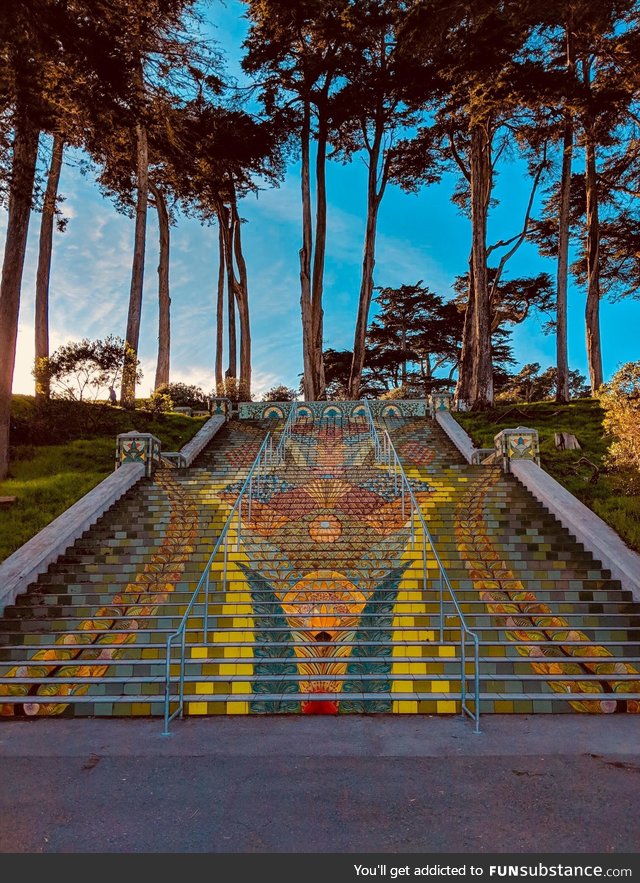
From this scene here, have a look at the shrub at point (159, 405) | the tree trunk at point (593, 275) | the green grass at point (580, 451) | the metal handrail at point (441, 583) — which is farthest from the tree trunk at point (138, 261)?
the tree trunk at point (593, 275)

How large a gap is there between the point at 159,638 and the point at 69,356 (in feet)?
43.4

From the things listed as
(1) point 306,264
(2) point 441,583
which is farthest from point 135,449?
(1) point 306,264

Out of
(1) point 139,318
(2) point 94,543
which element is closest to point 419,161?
(1) point 139,318

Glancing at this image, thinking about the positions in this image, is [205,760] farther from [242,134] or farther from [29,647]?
[242,134]

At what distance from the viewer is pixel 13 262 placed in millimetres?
13000

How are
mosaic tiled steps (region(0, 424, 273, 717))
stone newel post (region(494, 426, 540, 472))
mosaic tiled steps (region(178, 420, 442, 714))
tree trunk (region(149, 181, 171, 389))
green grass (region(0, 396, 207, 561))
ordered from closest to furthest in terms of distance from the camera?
1. mosaic tiled steps (region(178, 420, 442, 714))
2. mosaic tiled steps (region(0, 424, 273, 717))
3. green grass (region(0, 396, 207, 561))
4. stone newel post (region(494, 426, 540, 472))
5. tree trunk (region(149, 181, 171, 389))

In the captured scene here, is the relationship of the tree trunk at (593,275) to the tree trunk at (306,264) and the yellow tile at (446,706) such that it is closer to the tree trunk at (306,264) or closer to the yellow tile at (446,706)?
the tree trunk at (306,264)

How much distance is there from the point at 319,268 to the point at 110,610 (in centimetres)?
2039

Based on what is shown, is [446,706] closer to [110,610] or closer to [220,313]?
[110,610]

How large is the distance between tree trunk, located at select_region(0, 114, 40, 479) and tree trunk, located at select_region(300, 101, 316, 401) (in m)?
12.5

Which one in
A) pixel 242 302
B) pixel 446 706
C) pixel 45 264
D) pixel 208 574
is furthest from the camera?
pixel 242 302

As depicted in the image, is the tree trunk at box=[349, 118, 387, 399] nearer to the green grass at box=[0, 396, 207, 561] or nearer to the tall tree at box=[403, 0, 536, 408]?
the tall tree at box=[403, 0, 536, 408]

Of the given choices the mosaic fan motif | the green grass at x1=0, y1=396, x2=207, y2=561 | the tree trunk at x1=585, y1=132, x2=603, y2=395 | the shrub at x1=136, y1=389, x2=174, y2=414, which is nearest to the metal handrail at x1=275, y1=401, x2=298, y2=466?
the mosaic fan motif

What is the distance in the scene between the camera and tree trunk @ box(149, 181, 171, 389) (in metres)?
27.0
